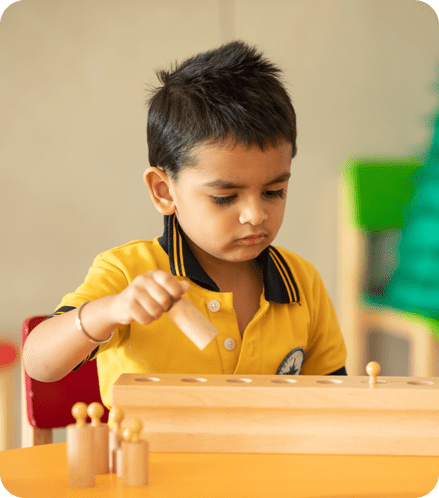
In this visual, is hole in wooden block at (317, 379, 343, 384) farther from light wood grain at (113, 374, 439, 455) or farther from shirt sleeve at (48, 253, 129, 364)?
shirt sleeve at (48, 253, 129, 364)

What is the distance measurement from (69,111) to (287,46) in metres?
0.79

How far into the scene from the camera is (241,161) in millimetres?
686

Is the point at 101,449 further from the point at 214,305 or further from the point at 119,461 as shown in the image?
the point at 214,305

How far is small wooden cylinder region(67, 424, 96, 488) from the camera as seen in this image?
481 mm

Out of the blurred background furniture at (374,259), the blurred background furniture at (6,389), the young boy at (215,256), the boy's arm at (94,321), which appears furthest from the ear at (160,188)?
the blurred background furniture at (374,259)

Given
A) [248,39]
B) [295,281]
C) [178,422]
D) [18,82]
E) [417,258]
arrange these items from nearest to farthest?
[178,422]
[295,281]
[417,258]
[18,82]
[248,39]

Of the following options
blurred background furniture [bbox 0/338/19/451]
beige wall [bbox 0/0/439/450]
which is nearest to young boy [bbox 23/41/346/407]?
blurred background furniture [bbox 0/338/19/451]

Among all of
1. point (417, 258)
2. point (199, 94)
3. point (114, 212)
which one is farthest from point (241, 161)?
point (114, 212)

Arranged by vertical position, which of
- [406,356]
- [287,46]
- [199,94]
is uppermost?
[287,46]

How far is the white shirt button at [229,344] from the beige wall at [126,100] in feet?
4.27

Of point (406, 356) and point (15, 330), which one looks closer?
point (15, 330)

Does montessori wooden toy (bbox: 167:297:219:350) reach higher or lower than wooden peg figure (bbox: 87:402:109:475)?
higher

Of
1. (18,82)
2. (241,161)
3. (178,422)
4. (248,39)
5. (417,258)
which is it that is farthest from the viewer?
(248,39)

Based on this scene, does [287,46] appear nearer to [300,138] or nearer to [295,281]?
[300,138]
